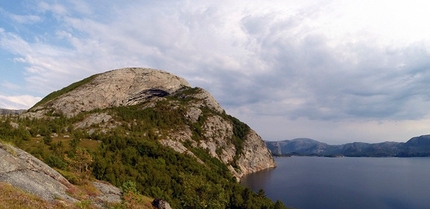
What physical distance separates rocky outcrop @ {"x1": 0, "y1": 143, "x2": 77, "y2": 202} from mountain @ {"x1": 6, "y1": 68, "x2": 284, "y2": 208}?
5.28 metres

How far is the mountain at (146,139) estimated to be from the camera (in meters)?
55.2

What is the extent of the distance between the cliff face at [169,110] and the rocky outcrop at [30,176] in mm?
77519

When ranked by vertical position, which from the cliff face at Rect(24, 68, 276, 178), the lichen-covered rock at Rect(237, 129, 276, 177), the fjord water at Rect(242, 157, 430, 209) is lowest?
the fjord water at Rect(242, 157, 430, 209)

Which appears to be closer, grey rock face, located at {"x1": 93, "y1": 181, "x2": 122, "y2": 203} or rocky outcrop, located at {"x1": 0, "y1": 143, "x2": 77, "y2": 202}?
rocky outcrop, located at {"x1": 0, "y1": 143, "x2": 77, "y2": 202}

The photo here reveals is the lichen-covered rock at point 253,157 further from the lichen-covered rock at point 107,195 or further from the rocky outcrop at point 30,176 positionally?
the rocky outcrop at point 30,176

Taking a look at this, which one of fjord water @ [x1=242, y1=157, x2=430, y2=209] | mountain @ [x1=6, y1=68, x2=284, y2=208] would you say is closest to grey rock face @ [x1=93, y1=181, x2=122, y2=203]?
mountain @ [x1=6, y1=68, x2=284, y2=208]

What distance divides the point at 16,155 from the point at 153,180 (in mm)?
43906

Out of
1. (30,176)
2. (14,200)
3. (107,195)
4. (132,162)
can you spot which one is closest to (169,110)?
(132,162)

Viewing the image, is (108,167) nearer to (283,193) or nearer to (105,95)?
(283,193)

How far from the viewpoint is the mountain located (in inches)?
2175

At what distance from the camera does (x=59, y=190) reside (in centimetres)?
2111

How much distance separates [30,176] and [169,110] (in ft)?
394

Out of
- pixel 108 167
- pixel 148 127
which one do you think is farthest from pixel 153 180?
pixel 148 127

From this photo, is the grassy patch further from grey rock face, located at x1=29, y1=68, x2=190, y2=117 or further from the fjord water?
grey rock face, located at x1=29, y1=68, x2=190, y2=117
